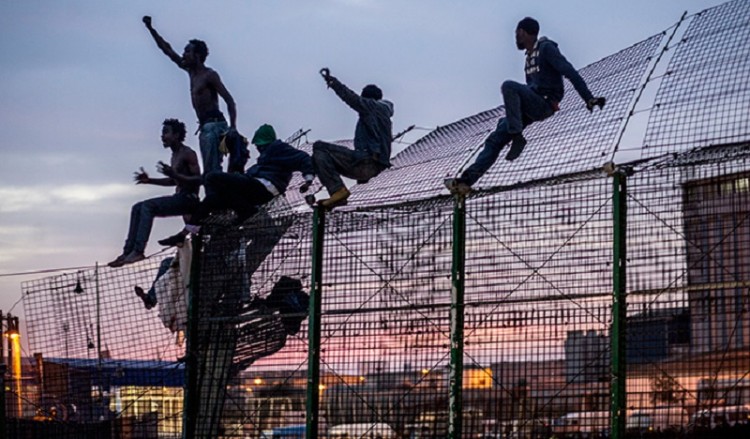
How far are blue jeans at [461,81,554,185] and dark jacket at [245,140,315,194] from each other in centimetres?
217

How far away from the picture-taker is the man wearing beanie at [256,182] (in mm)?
13883

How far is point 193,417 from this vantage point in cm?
1362

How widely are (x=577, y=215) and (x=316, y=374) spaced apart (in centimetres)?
268

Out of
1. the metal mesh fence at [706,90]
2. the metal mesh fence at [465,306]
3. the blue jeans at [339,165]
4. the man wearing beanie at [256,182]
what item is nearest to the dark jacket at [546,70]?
the metal mesh fence at [465,306]

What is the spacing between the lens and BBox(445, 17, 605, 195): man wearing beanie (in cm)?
1239

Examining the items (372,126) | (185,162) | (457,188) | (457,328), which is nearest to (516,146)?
(457,188)

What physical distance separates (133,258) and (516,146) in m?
4.06

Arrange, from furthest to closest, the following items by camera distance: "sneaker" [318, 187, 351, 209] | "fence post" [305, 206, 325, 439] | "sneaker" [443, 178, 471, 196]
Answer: "sneaker" [318, 187, 351, 209]
"fence post" [305, 206, 325, 439]
"sneaker" [443, 178, 471, 196]

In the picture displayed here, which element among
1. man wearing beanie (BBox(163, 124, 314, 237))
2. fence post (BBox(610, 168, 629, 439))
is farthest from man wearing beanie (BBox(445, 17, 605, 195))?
man wearing beanie (BBox(163, 124, 314, 237))

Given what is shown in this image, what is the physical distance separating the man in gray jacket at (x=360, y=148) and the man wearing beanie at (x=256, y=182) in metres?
0.48

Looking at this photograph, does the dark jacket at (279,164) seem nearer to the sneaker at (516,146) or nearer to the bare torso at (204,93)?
the bare torso at (204,93)

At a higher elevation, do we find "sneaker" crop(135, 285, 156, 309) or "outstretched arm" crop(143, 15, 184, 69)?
"outstretched arm" crop(143, 15, 184, 69)

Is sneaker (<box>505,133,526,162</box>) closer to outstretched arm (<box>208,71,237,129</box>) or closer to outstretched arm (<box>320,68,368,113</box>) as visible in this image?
outstretched arm (<box>320,68,368,113</box>)

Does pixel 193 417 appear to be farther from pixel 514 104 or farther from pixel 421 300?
pixel 514 104
